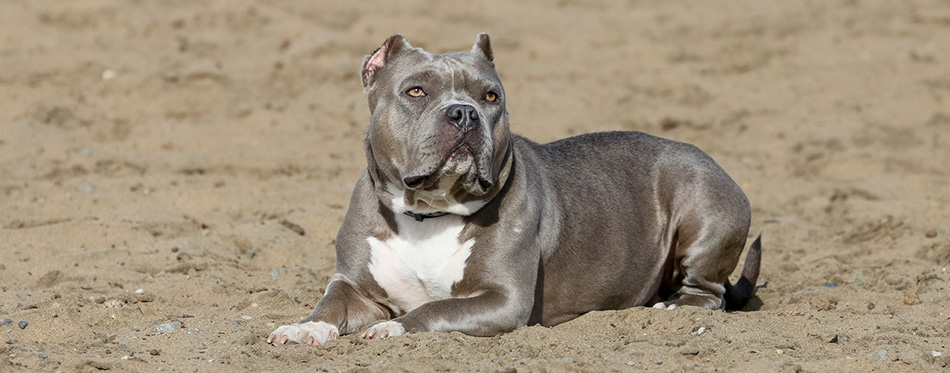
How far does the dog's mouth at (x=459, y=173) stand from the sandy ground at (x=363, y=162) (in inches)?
28.8

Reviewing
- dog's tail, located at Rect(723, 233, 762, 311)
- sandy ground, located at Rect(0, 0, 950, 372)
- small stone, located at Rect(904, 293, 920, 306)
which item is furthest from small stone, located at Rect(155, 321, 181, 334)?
small stone, located at Rect(904, 293, 920, 306)

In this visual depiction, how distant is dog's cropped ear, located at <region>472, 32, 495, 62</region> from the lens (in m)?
5.46

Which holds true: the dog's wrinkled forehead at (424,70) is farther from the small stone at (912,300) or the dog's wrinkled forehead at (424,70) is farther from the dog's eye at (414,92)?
the small stone at (912,300)

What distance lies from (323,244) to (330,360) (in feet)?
8.62

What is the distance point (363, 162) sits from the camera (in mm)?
9016

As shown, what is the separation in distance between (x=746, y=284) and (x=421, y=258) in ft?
7.05

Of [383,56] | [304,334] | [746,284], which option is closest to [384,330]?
[304,334]

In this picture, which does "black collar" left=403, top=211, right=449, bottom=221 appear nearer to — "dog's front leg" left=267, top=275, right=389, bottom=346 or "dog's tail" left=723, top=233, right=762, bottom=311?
"dog's front leg" left=267, top=275, right=389, bottom=346

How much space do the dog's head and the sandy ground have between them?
2.42ft

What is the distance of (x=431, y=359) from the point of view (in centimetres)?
445

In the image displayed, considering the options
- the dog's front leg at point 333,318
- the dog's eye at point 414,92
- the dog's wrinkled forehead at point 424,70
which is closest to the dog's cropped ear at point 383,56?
the dog's wrinkled forehead at point 424,70

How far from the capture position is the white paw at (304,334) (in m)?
4.82

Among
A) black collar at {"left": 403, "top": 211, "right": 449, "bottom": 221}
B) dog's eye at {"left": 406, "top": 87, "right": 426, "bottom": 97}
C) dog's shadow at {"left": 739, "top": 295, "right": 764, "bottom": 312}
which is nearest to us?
dog's eye at {"left": 406, "top": 87, "right": 426, "bottom": 97}

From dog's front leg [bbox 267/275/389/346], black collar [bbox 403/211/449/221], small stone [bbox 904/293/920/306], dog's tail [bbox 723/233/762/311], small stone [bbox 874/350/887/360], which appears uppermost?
black collar [bbox 403/211/449/221]
